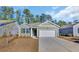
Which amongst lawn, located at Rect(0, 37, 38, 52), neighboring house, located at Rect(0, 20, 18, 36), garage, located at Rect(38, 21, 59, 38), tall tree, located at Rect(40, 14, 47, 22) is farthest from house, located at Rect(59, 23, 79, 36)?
neighboring house, located at Rect(0, 20, 18, 36)

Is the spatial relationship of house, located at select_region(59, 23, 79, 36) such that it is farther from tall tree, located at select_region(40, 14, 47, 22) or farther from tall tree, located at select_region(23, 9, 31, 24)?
tall tree, located at select_region(23, 9, 31, 24)

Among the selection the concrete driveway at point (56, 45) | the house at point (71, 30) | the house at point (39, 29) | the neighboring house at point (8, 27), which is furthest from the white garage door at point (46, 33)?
the neighboring house at point (8, 27)

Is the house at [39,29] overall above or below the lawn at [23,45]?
above

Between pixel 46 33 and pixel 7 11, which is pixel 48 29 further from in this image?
pixel 7 11

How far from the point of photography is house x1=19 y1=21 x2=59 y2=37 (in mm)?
4148

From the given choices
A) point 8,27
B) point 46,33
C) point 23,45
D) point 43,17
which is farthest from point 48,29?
point 8,27

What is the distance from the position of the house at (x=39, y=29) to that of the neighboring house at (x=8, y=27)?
123 millimetres

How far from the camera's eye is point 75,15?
4.15 m

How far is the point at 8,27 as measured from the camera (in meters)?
4.13

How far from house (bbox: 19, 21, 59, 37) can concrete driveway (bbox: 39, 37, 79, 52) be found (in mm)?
137

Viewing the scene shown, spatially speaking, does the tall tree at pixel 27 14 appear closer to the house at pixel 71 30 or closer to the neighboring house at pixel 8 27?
the neighboring house at pixel 8 27

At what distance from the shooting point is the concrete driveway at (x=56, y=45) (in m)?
4.13

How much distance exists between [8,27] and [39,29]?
2.21 ft
